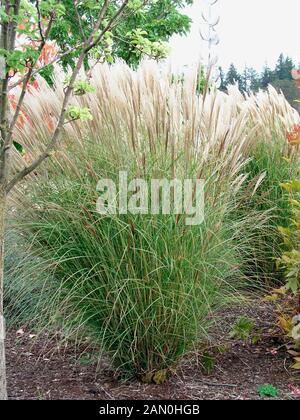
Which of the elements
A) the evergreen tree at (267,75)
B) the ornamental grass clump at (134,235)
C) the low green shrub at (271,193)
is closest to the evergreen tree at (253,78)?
the evergreen tree at (267,75)

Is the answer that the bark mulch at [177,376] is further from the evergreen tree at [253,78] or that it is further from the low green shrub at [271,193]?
the evergreen tree at [253,78]

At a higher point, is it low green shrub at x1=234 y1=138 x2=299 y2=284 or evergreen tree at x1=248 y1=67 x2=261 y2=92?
evergreen tree at x1=248 y1=67 x2=261 y2=92

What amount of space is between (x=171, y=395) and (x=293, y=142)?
142 centimetres

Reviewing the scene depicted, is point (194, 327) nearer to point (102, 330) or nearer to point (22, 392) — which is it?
point (102, 330)

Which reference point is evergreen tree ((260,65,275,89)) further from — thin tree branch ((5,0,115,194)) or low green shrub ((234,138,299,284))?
thin tree branch ((5,0,115,194))

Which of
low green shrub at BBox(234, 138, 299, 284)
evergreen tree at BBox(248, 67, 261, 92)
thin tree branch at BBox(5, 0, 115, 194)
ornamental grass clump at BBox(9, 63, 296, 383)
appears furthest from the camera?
evergreen tree at BBox(248, 67, 261, 92)

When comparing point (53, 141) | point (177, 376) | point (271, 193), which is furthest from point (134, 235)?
point (271, 193)

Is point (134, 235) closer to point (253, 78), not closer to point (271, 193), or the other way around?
point (271, 193)

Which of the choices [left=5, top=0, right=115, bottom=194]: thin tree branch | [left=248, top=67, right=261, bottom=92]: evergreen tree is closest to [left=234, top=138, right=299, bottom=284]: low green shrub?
[left=5, top=0, right=115, bottom=194]: thin tree branch

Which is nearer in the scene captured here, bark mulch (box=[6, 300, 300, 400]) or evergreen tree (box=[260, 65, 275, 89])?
bark mulch (box=[6, 300, 300, 400])

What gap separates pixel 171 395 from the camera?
282 cm

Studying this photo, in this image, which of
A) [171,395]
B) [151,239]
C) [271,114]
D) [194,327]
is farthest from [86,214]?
[271,114]

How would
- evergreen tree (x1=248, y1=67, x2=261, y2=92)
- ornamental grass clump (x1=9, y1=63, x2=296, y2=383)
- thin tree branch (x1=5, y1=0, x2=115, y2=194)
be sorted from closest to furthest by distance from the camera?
thin tree branch (x1=5, y1=0, x2=115, y2=194) → ornamental grass clump (x1=9, y1=63, x2=296, y2=383) → evergreen tree (x1=248, y1=67, x2=261, y2=92)

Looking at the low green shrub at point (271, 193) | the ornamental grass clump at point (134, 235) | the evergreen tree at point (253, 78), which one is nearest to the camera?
the ornamental grass clump at point (134, 235)
